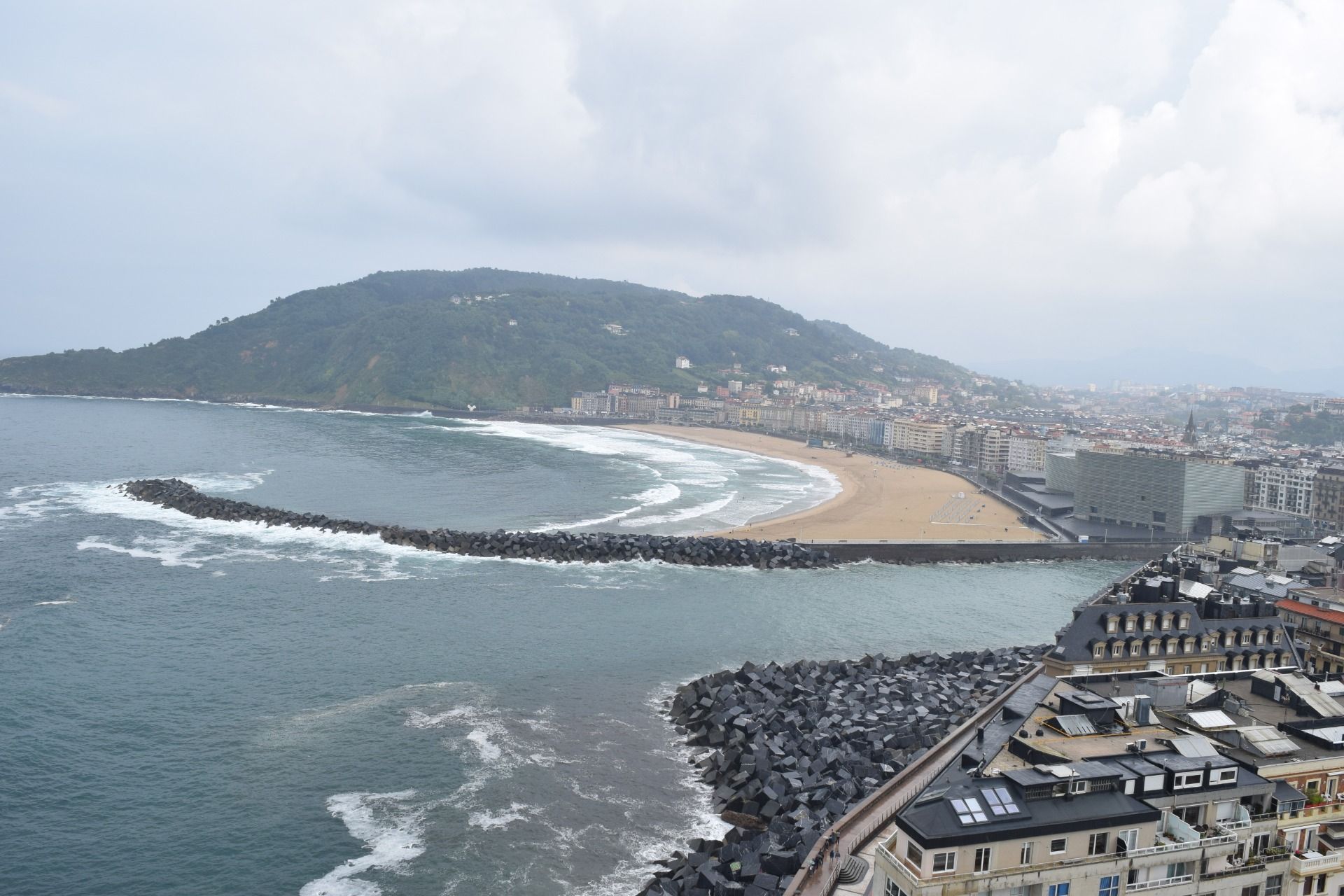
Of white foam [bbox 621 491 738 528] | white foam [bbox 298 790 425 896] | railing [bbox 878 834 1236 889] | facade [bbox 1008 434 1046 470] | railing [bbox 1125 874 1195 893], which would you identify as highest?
facade [bbox 1008 434 1046 470]

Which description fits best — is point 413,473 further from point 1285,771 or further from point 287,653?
point 1285,771

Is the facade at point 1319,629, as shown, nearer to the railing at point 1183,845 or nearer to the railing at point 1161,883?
the railing at point 1183,845

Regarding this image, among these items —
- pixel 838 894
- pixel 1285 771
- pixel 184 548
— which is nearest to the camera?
pixel 1285 771

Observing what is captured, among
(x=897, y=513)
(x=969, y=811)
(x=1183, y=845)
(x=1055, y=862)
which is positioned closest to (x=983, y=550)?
(x=897, y=513)

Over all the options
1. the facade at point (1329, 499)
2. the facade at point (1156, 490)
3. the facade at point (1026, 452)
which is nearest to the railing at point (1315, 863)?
the facade at point (1156, 490)

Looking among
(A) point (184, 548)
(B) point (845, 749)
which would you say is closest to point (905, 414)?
(A) point (184, 548)

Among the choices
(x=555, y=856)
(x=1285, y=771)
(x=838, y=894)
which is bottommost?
(x=555, y=856)

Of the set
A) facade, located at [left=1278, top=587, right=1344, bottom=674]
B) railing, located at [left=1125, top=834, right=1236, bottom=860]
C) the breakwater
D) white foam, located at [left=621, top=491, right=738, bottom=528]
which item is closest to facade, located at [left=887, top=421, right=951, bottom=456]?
white foam, located at [left=621, top=491, right=738, bottom=528]

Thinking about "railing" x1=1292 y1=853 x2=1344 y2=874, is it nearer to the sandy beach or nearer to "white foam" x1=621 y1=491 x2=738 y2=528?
the sandy beach
